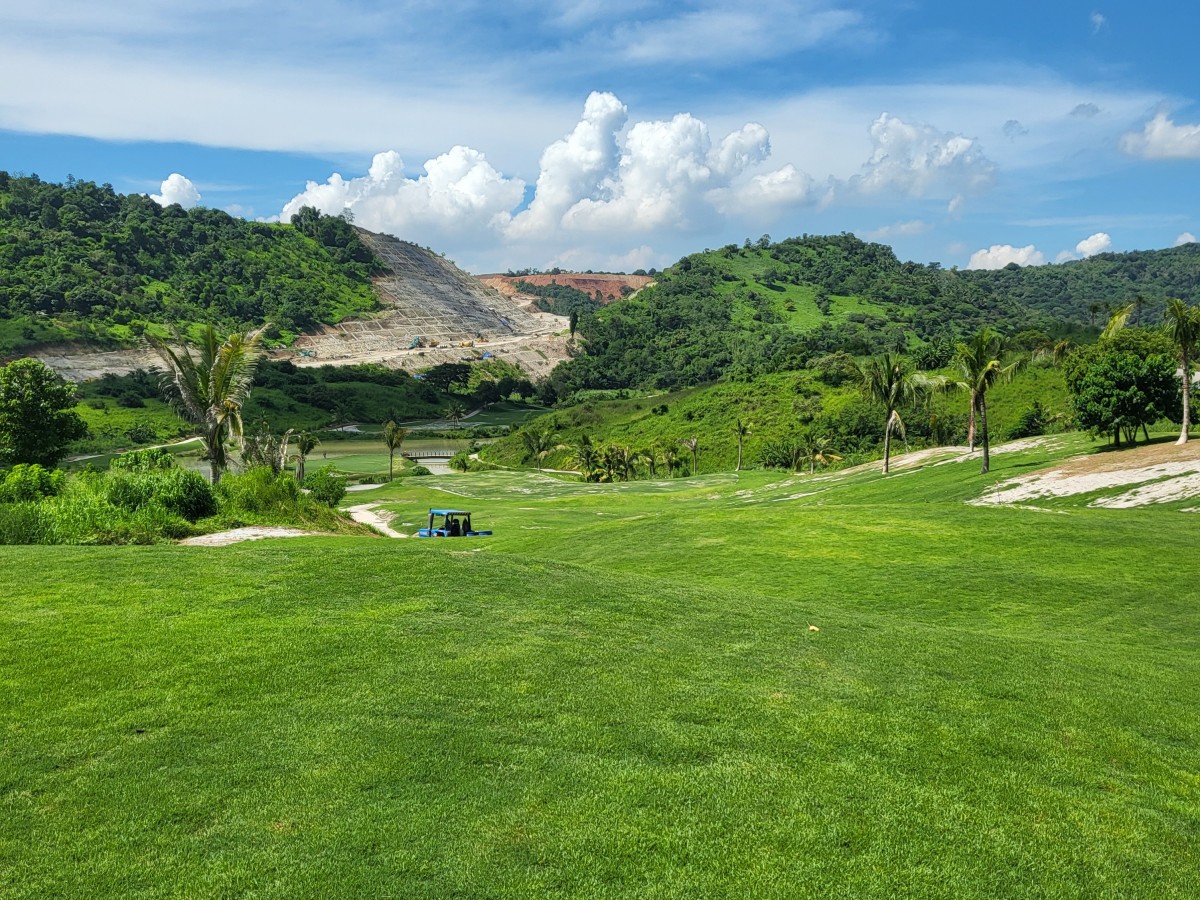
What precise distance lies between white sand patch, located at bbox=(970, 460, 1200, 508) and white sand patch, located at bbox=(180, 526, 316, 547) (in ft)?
91.6

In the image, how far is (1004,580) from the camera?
20062 millimetres

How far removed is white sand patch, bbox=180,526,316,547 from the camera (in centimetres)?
1966

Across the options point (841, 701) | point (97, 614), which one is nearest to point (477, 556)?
point (97, 614)

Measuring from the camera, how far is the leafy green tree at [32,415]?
46.6 metres

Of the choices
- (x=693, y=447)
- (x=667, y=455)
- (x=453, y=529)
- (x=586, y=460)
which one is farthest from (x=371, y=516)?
(x=667, y=455)

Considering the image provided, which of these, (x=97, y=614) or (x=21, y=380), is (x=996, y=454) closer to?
(x=97, y=614)

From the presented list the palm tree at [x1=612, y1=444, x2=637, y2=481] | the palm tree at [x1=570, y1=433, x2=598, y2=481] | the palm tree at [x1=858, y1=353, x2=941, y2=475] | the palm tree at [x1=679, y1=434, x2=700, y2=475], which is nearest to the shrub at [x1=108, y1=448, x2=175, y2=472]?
the palm tree at [x1=858, y1=353, x2=941, y2=475]

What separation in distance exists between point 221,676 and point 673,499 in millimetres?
55501

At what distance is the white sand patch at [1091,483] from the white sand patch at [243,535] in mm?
27916

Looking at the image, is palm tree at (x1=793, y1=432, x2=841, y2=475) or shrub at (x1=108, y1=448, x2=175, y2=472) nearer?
shrub at (x1=108, y1=448, x2=175, y2=472)

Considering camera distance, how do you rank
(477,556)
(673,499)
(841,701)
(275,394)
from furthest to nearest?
(275,394) < (673,499) < (477,556) < (841,701)

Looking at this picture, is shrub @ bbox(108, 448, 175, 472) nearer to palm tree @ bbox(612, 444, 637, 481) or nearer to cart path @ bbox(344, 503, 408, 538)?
cart path @ bbox(344, 503, 408, 538)

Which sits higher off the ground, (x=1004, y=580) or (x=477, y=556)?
(x=477, y=556)

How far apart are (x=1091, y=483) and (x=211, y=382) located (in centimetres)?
3606
